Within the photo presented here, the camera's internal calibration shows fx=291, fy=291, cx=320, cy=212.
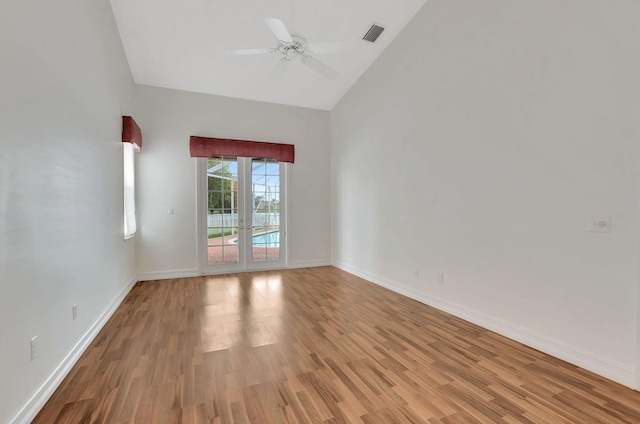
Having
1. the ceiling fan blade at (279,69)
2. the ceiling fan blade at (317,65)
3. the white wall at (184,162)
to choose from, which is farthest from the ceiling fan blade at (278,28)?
the white wall at (184,162)

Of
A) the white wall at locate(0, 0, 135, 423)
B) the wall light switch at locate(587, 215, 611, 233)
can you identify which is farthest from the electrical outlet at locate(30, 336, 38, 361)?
the wall light switch at locate(587, 215, 611, 233)

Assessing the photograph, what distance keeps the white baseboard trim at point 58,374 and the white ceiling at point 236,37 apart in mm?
3294

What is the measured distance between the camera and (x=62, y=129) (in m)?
2.07

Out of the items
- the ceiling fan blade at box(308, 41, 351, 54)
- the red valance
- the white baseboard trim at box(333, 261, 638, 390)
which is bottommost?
the white baseboard trim at box(333, 261, 638, 390)

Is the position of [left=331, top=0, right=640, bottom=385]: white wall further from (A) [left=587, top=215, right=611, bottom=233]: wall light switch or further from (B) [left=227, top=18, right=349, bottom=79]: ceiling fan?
(B) [left=227, top=18, right=349, bottom=79]: ceiling fan

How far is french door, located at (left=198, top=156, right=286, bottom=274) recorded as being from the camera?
5.05 metres

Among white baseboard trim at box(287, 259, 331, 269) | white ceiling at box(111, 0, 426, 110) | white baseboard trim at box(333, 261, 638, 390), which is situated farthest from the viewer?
white baseboard trim at box(287, 259, 331, 269)

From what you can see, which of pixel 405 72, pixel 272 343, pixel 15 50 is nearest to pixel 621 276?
pixel 272 343

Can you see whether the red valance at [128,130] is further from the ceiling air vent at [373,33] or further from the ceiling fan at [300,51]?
the ceiling air vent at [373,33]

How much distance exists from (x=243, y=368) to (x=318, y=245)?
12.2ft

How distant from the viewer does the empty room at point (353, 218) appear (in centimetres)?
173

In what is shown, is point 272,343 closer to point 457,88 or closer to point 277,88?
point 457,88

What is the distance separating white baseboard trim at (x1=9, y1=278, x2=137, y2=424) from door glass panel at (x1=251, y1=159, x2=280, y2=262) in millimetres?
2545

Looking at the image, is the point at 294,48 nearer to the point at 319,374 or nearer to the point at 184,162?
the point at 184,162
